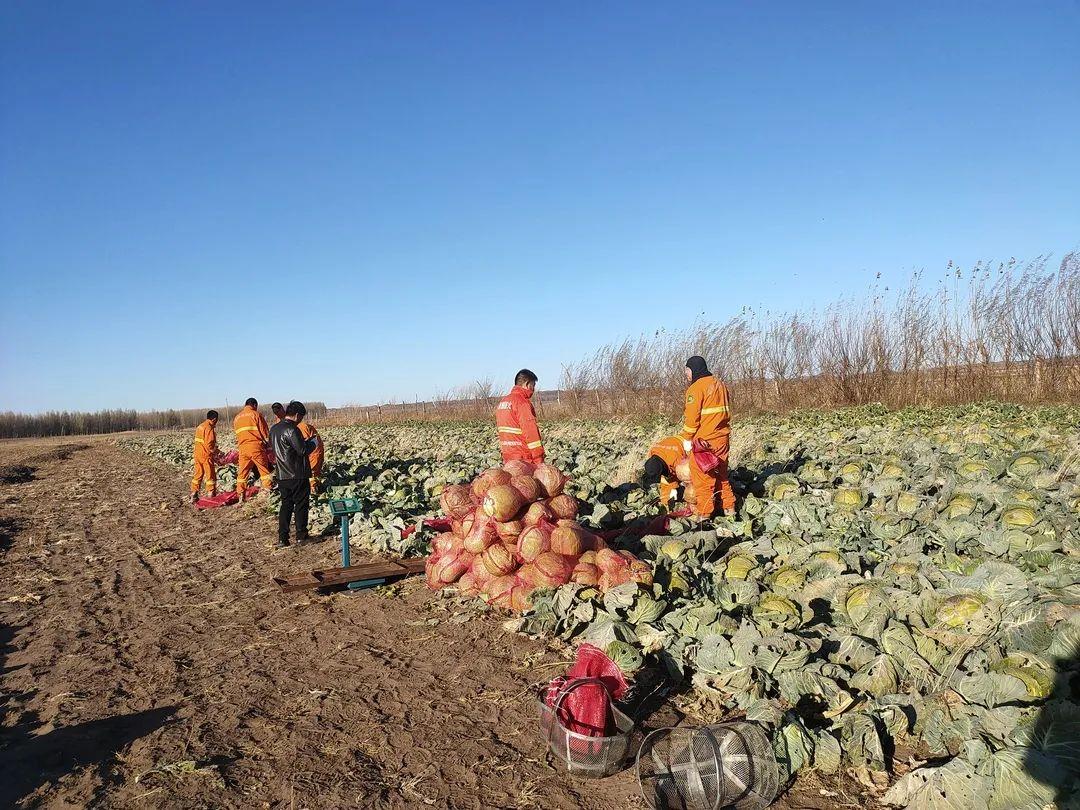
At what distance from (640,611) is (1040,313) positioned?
2010cm

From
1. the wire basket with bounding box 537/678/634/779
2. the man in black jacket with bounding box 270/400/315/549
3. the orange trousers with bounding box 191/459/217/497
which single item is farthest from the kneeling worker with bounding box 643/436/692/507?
the orange trousers with bounding box 191/459/217/497

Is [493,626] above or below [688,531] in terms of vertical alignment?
below

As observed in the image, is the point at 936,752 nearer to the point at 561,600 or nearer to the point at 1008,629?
the point at 1008,629

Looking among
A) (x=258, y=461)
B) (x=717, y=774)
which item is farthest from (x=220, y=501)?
(x=717, y=774)

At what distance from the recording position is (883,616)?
406 centimetres

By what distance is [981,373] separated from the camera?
1962 centimetres

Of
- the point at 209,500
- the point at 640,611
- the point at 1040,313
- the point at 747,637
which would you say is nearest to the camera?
the point at 747,637

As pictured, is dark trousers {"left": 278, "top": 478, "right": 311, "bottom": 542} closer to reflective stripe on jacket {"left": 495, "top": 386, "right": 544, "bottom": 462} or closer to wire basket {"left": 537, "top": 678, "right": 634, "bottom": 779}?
reflective stripe on jacket {"left": 495, "top": 386, "right": 544, "bottom": 462}

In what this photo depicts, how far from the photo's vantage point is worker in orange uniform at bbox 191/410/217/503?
44.7ft

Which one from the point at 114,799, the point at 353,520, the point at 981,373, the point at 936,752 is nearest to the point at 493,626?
the point at 114,799

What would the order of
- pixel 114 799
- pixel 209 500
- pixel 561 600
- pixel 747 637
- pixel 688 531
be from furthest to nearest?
1. pixel 209 500
2. pixel 688 531
3. pixel 561 600
4. pixel 747 637
5. pixel 114 799

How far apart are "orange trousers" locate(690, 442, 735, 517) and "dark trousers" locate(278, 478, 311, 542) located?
5.46 meters

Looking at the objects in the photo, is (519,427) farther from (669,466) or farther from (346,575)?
(346,575)

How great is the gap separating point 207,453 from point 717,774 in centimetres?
1300
